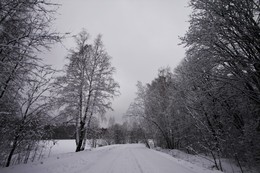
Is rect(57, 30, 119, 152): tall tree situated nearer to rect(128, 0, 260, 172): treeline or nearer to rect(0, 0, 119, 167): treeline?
rect(0, 0, 119, 167): treeline

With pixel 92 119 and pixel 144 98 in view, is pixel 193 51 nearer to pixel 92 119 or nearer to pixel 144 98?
pixel 92 119

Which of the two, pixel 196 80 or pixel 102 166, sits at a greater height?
pixel 196 80

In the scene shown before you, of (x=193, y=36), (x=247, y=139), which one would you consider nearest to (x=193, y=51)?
(x=193, y=36)

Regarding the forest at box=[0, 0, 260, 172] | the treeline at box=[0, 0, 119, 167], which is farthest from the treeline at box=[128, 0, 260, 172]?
the treeline at box=[0, 0, 119, 167]

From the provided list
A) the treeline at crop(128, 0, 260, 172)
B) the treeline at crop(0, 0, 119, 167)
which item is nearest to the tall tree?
the treeline at crop(0, 0, 119, 167)

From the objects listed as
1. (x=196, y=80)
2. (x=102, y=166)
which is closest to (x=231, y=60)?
(x=196, y=80)

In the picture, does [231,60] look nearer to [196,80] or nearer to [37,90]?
[196,80]

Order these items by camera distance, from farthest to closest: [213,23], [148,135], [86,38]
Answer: [148,135], [86,38], [213,23]

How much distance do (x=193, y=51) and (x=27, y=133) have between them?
32.1 ft

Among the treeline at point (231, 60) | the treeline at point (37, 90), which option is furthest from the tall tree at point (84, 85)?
the treeline at point (231, 60)

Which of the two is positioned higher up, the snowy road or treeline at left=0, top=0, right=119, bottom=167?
treeline at left=0, top=0, right=119, bottom=167

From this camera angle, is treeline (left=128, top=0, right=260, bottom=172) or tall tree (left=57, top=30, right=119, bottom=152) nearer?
treeline (left=128, top=0, right=260, bottom=172)

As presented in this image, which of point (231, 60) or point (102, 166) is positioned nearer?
point (231, 60)

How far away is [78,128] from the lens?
12.2m
